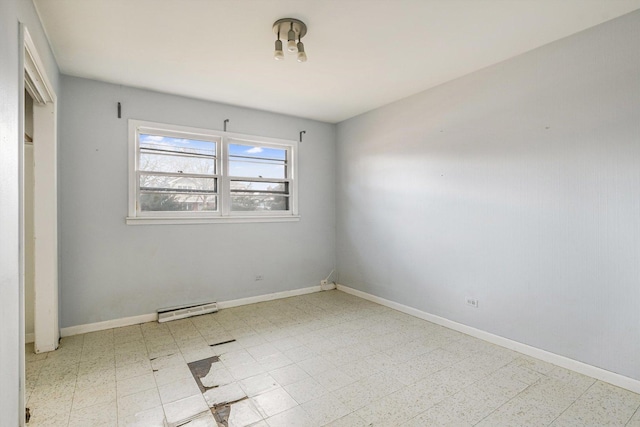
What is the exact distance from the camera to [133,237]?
3.45m

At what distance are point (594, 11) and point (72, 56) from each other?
4178 millimetres

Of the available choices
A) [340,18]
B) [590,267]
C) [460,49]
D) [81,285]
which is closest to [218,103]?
[340,18]

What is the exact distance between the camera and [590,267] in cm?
237

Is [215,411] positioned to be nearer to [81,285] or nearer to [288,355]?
[288,355]

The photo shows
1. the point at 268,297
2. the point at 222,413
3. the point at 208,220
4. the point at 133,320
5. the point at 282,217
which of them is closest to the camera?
the point at 222,413

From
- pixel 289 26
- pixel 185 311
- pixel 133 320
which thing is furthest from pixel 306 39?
pixel 133 320

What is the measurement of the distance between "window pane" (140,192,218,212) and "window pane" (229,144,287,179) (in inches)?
19.1

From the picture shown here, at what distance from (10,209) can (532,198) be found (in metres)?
3.56

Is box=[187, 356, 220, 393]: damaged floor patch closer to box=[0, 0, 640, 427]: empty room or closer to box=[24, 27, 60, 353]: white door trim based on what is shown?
box=[0, 0, 640, 427]: empty room

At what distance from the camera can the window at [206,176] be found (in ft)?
11.7

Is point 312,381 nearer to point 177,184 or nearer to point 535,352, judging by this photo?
point 535,352

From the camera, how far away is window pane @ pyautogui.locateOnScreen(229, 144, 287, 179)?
4.19 meters

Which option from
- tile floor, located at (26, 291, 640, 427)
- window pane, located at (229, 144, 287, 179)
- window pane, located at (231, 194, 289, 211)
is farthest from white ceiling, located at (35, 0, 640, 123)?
tile floor, located at (26, 291, 640, 427)

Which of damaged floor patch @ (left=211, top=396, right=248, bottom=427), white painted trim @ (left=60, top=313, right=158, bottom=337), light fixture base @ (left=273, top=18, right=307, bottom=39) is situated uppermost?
light fixture base @ (left=273, top=18, right=307, bottom=39)
